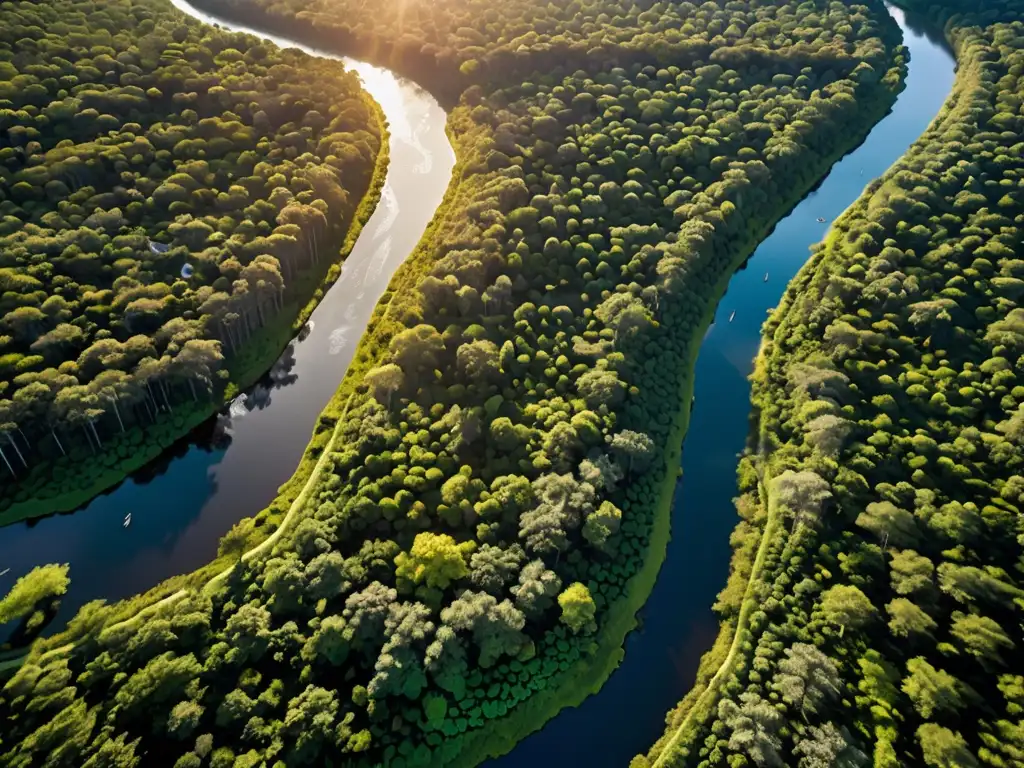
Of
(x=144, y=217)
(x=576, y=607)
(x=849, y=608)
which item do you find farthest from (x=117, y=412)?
(x=849, y=608)

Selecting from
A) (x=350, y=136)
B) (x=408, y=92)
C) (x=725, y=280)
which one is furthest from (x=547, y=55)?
(x=725, y=280)

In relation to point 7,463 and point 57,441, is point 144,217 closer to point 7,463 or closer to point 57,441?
point 57,441

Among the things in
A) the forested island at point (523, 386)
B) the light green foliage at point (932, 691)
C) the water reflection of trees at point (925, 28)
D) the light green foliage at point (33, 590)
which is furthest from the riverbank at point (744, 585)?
the water reflection of trees at point (925, 28)

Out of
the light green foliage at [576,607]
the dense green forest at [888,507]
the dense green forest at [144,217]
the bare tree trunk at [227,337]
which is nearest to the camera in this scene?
the dense green forest at [888,507]

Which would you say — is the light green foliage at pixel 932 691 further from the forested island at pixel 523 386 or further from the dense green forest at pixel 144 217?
the dense green forest at pixel 144 217

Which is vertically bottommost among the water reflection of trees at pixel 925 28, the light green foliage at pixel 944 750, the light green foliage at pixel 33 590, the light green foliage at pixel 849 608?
the light green foliage at pixel 33 590

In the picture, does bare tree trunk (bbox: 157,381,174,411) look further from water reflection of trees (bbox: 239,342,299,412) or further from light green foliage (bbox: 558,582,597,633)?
light green foliage (bbox: 558,582,597,633)
